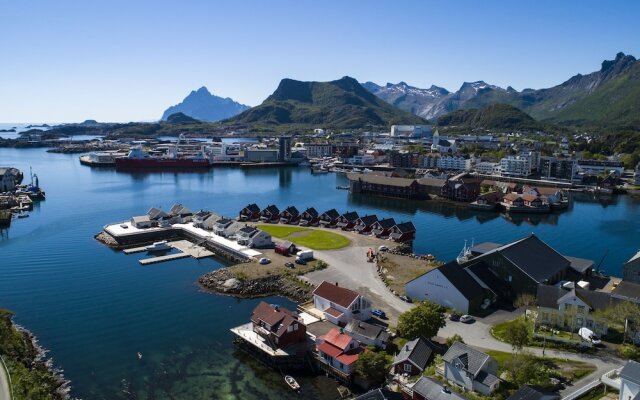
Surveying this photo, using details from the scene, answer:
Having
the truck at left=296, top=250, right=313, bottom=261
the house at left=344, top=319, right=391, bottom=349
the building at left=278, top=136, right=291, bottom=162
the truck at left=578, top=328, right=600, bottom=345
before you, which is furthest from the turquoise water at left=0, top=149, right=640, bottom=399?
the building at left=278, top=136, right=291, bottom=162

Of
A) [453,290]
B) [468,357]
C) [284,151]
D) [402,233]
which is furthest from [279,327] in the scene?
[284,151]

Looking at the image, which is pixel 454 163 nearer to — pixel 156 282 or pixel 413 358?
pixel 156 282

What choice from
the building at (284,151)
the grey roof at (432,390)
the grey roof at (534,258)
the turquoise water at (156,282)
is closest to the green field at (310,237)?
the turquoise water at (156,282)

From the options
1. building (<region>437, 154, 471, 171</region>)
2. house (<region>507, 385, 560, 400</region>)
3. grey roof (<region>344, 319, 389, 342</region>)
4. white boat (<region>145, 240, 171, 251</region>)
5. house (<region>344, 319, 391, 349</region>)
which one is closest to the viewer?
house (<region>507, 385, 560, 400</region>)

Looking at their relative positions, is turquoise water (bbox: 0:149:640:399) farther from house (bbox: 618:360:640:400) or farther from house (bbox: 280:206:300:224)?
house (bbox: 280:206:300:224)

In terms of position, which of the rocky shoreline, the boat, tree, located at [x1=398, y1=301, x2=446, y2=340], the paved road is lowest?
the boat

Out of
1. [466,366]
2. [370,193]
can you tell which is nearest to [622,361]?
[466,366]

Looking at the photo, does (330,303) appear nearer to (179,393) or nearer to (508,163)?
(179,393)
